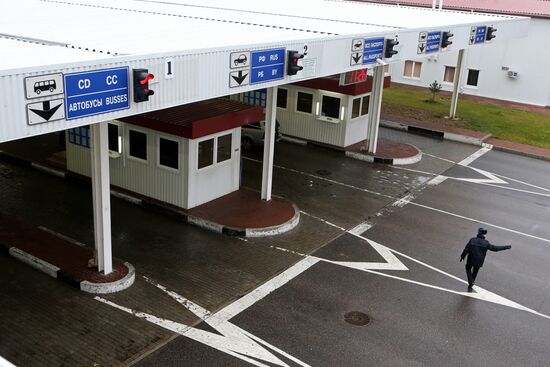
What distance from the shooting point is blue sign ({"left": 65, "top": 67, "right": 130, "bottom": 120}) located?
8.23m

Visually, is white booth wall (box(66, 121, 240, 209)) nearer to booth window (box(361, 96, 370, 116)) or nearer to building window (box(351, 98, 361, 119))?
building window (box(351, 98, 361, 119))

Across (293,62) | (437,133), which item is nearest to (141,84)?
(293,62)

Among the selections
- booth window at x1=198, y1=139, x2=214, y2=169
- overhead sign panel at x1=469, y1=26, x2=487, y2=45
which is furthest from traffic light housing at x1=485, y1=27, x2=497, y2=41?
booth window at x1=198, y1=139, x2=214, y2=169

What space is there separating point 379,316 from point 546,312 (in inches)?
133

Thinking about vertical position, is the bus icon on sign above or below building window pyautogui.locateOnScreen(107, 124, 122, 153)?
above

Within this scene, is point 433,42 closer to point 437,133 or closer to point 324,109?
point 324,109

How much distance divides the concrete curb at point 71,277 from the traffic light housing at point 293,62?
211 inches

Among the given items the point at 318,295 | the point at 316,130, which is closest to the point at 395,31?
the point at 316,130

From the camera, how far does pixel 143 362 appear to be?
8977mm

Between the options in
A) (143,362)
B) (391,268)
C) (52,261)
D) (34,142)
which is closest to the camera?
Answer: (143,362)

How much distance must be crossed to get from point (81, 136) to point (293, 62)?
687cm

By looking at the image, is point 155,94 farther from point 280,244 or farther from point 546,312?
point 546,312

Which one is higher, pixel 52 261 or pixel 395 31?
pixel 395 31

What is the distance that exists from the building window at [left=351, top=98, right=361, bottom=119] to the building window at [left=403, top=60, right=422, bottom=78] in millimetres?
14799
